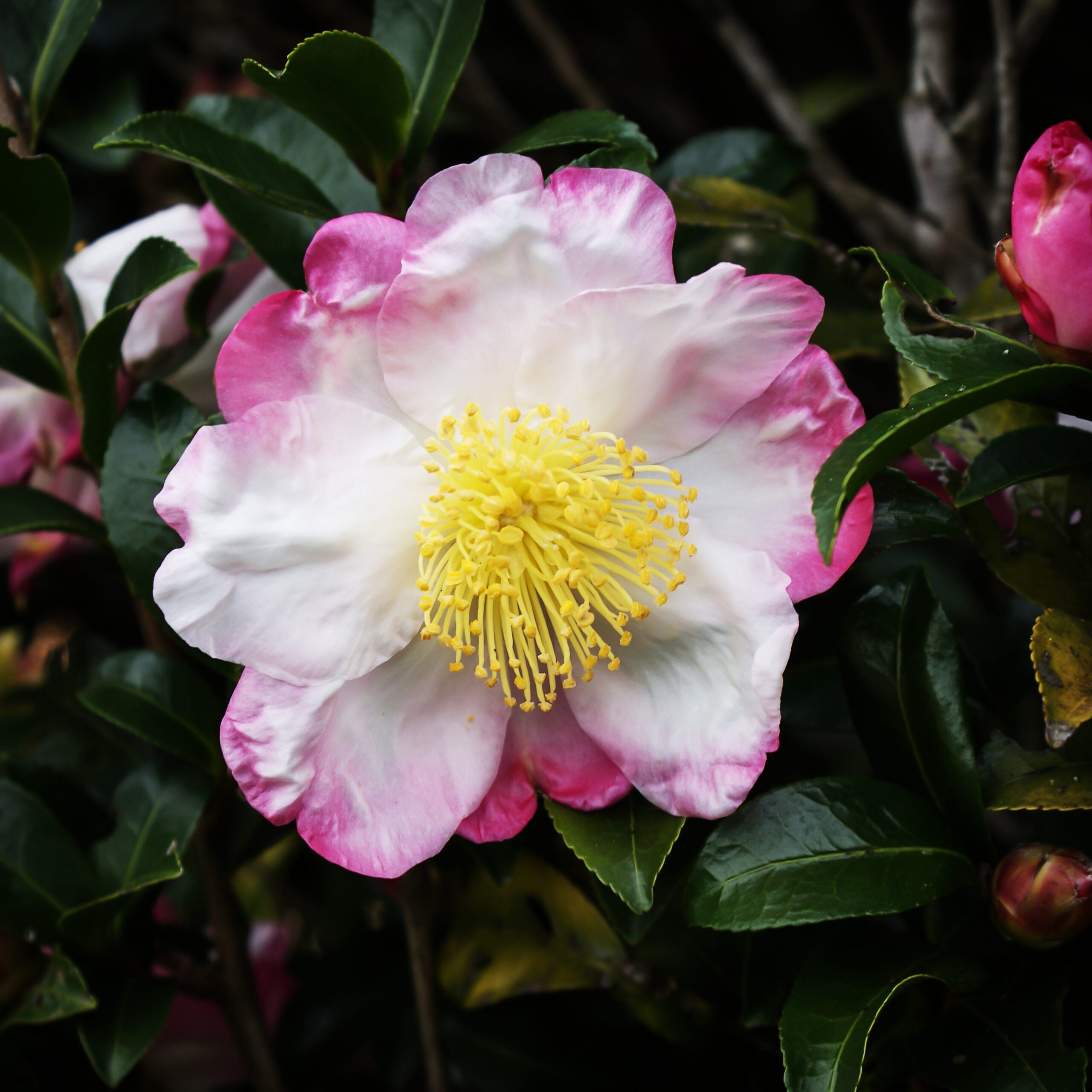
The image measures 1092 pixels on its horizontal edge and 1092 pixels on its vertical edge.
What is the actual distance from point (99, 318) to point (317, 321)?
27 cm

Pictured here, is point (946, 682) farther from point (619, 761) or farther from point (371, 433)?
point (371, 433)

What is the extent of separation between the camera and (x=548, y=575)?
0.72m

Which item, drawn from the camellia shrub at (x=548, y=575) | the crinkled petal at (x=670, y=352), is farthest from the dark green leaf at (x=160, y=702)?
the crinkled petal at (x=670, y=352)

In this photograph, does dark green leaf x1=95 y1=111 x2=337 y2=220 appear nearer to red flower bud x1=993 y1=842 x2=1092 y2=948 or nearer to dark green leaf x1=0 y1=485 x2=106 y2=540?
dark green leaf x1=0 y1=485 x2=106 y2=540

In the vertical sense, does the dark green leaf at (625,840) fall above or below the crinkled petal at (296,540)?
below

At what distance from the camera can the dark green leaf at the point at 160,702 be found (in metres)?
0.76

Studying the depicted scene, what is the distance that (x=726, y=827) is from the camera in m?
0.63

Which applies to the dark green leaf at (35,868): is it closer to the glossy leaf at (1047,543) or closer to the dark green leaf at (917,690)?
the dark green leaf at (917,690)

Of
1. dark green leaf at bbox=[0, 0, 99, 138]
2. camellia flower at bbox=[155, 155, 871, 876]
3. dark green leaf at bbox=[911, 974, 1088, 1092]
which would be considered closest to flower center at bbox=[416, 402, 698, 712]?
camellia flower at bbox=[155, 155, 871, 876]

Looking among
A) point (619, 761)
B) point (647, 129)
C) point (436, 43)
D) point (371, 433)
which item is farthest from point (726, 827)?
point (647, 129)

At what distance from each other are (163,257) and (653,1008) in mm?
720

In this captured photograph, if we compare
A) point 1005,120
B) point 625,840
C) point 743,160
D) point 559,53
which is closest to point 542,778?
point 625,840

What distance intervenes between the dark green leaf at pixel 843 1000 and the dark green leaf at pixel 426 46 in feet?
2.13

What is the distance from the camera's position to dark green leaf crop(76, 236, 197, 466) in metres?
0.72
